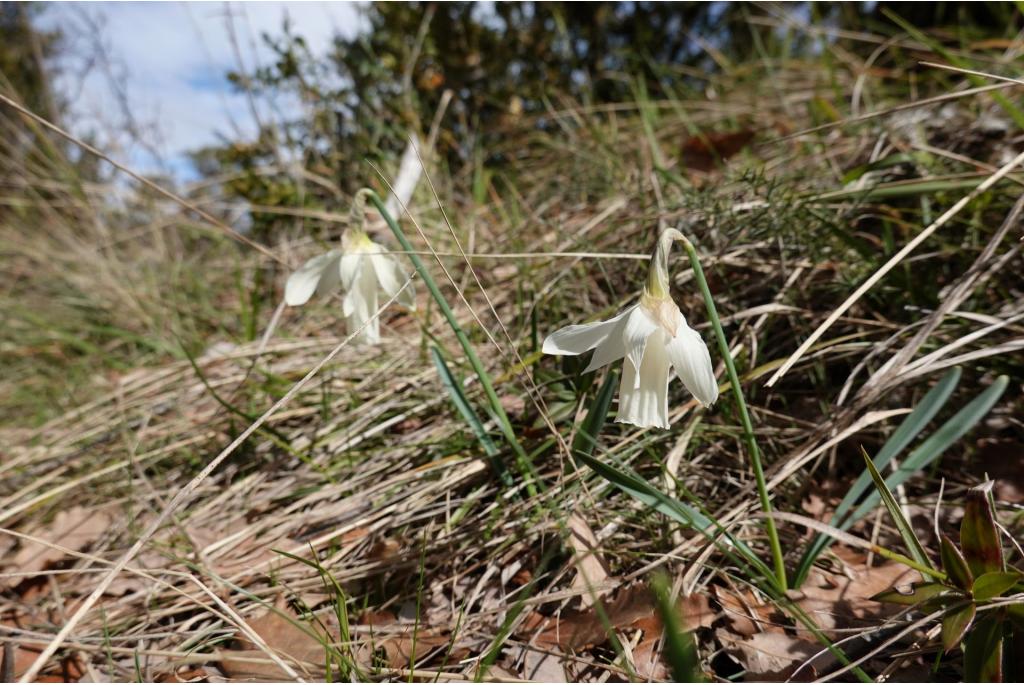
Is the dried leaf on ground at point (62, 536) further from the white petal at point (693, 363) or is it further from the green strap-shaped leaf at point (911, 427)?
the green strap-shaped leaf at point (911, 427)

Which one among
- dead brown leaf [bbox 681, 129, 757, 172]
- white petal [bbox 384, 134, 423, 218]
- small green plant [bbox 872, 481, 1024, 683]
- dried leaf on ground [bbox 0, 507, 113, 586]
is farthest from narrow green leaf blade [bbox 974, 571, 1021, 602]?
white petal [bbox 384, 134, 423, 218]

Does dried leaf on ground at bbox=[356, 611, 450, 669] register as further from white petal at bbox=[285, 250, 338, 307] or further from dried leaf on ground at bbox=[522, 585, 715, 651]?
white petal at bbox=[285, 250, 338, 307]

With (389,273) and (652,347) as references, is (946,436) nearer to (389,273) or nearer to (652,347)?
(652,347)

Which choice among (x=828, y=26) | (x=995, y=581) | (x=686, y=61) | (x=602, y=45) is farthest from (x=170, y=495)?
(x=828, y=26)

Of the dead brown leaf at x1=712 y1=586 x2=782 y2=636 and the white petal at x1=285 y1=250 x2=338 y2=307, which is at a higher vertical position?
the white petal at x1=285 y1=250 x2=338 y2=307

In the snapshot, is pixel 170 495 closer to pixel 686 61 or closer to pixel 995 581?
pixel 995 581

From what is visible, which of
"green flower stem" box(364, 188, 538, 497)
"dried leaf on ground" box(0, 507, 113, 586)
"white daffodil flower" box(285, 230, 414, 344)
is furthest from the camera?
"dried leaf on ground" box(0, 507, 113, 586)

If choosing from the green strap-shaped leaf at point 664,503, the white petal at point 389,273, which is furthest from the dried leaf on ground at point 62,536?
the green strap-shaped leaf at point 664,503

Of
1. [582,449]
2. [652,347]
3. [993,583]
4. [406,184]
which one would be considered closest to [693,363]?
[652,347]
